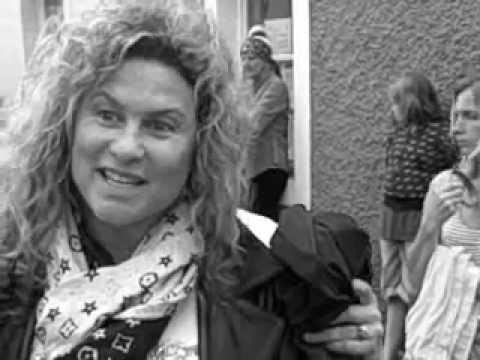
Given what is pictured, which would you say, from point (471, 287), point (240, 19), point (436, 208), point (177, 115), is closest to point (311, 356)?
point (177, 115)

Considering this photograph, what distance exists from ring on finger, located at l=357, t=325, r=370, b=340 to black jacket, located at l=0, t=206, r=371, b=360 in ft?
0.22

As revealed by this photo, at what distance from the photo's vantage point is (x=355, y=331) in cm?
167

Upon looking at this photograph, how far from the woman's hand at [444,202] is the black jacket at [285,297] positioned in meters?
1.60

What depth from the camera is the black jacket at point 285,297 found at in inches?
62.7

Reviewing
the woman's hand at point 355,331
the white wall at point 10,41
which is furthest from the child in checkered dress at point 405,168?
the white wall at point 10,41

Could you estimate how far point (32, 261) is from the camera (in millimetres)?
1767

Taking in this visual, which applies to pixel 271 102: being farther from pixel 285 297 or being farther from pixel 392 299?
pixel 285 297

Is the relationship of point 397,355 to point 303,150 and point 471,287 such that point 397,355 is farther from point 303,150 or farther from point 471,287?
point 303,150

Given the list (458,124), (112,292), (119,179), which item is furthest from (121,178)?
(458,124)

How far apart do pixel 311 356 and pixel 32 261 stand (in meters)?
0.65

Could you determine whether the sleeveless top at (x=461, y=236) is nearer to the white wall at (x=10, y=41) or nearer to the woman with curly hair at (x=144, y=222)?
the woman with curly hair at (x=144, y=222)

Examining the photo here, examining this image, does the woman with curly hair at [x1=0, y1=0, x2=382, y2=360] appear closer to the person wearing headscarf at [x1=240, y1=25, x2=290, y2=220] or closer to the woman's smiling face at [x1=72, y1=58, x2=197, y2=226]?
the woman's smiling face at [x1=72, y1=58, x2=197, y2=226]

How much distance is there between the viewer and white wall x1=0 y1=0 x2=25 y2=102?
24.4 ft

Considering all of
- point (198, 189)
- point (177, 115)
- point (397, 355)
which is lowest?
point (397, 355)
